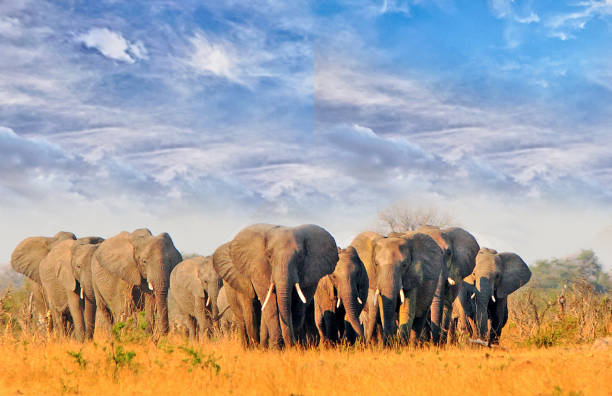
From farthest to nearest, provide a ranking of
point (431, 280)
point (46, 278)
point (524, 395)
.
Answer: point (46, 278) → point (431, 280) → point (524, 395)

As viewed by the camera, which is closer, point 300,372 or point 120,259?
point 300,372

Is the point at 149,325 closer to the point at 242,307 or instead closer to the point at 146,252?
the point at 146,252

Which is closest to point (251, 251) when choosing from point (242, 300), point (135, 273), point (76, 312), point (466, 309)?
point (242, 300)

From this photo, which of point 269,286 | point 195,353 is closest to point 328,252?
point 269,286

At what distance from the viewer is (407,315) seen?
65.0 ft

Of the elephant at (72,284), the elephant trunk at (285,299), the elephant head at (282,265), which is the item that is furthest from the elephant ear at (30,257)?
the elephant trunk at (285,299)

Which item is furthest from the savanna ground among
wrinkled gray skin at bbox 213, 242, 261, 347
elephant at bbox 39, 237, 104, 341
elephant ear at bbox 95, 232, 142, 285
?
elephant at bbox 39, 237, 104, 341

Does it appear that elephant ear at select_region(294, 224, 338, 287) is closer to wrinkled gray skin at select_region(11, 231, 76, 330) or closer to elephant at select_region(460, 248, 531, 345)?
elephant at select_region(460, 248, 531, 345)

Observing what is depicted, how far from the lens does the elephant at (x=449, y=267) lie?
21766mm

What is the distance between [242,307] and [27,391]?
20.0 feet

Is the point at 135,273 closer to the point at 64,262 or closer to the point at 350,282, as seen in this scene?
the point at 64,262

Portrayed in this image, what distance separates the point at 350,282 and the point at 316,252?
175 centimetres

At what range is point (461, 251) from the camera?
2397 cm

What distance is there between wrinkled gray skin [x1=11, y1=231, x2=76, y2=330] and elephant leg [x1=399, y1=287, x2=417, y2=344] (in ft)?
52.2
